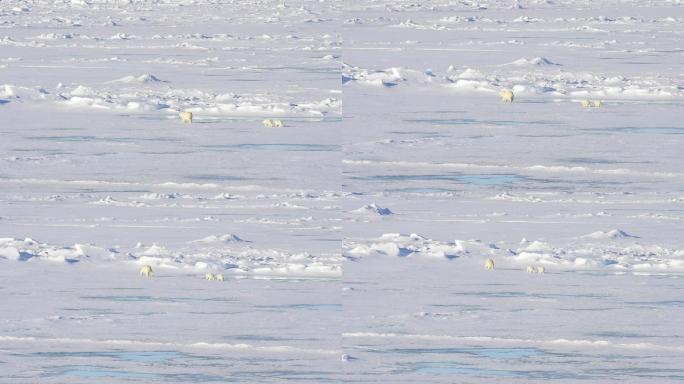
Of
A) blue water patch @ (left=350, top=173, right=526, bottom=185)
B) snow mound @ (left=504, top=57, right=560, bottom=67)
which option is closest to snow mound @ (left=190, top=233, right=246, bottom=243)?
blue water patch @ (left=350, top=173, right=526, bottom=185)

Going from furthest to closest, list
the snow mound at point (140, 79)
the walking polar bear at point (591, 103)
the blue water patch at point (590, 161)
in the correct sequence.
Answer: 1. the snow mound at point (140, 79)
2. the walking polar bear at point (591, 103)
3. the blue water patch at point (590, 161)

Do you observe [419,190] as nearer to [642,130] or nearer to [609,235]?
[609,235]

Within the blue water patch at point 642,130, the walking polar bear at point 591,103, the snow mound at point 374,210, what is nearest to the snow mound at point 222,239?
the snow mound at point 374,210

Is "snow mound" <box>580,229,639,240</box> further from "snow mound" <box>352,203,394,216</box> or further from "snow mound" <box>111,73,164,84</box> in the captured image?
"snow mound" <box>111,73,164,84</box>

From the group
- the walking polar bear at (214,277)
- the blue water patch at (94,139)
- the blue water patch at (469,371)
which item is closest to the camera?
the blue water patch at (469,371)

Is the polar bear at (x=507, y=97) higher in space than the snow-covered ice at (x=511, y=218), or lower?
higher

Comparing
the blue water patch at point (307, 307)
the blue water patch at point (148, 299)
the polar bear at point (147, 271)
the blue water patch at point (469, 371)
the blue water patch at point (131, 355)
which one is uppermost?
the polar bear at point (147, 271)

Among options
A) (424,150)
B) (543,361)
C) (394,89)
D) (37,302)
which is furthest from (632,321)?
(37,302)

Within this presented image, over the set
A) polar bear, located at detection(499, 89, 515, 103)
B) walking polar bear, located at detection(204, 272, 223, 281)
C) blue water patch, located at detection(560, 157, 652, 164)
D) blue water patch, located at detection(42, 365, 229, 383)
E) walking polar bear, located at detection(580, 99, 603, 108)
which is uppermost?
polar bear, located at detection(499, 89, 515, 103)

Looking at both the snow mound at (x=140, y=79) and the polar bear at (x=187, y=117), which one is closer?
the polar bear at (x=187, y=117)

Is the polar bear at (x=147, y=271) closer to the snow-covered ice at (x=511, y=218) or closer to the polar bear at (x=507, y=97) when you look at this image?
the snow-covered ice at (x=511, y=218)

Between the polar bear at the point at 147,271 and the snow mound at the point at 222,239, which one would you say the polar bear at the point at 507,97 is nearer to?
the snow mound at the point at 222,239

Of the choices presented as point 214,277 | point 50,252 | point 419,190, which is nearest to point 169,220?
point 214,277

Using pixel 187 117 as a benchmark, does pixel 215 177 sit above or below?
below
